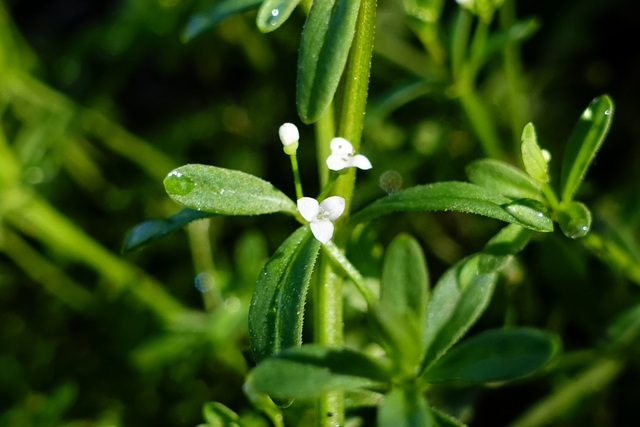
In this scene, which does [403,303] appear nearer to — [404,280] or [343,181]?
[404,280]

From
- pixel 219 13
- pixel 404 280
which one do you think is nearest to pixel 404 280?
pixel 404 280

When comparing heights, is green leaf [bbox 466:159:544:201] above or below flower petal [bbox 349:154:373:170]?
above

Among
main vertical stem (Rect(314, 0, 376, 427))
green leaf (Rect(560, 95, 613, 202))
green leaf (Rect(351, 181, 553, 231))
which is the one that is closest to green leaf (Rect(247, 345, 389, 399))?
main vertical stem (Rect(314, 0, 376, 427))

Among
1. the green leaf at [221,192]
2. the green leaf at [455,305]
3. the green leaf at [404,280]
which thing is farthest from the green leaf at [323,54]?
the green leaf at [455,305]

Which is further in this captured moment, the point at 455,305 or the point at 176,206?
the point at 176,206

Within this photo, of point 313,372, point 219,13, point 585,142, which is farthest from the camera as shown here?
point 219,13

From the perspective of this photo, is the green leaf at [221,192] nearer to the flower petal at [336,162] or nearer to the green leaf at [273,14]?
the flower petal at [336,162]

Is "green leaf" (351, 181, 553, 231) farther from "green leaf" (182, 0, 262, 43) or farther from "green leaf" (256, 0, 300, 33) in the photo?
"green leaf" (182, 0, 262, 43)

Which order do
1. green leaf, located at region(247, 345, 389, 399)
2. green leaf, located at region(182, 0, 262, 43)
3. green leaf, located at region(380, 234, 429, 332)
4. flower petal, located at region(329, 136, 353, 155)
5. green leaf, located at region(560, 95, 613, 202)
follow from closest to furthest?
green leaf, located at region(247, 345, 389, 399) → green leaf, located at region(380, 234, 429, 332) → flower petal, located at region(329, 136, 353, 155) → green leaf, located at region(560, 95, 613, 202) → green leaf, located at region(182, 0, 262, 43)
